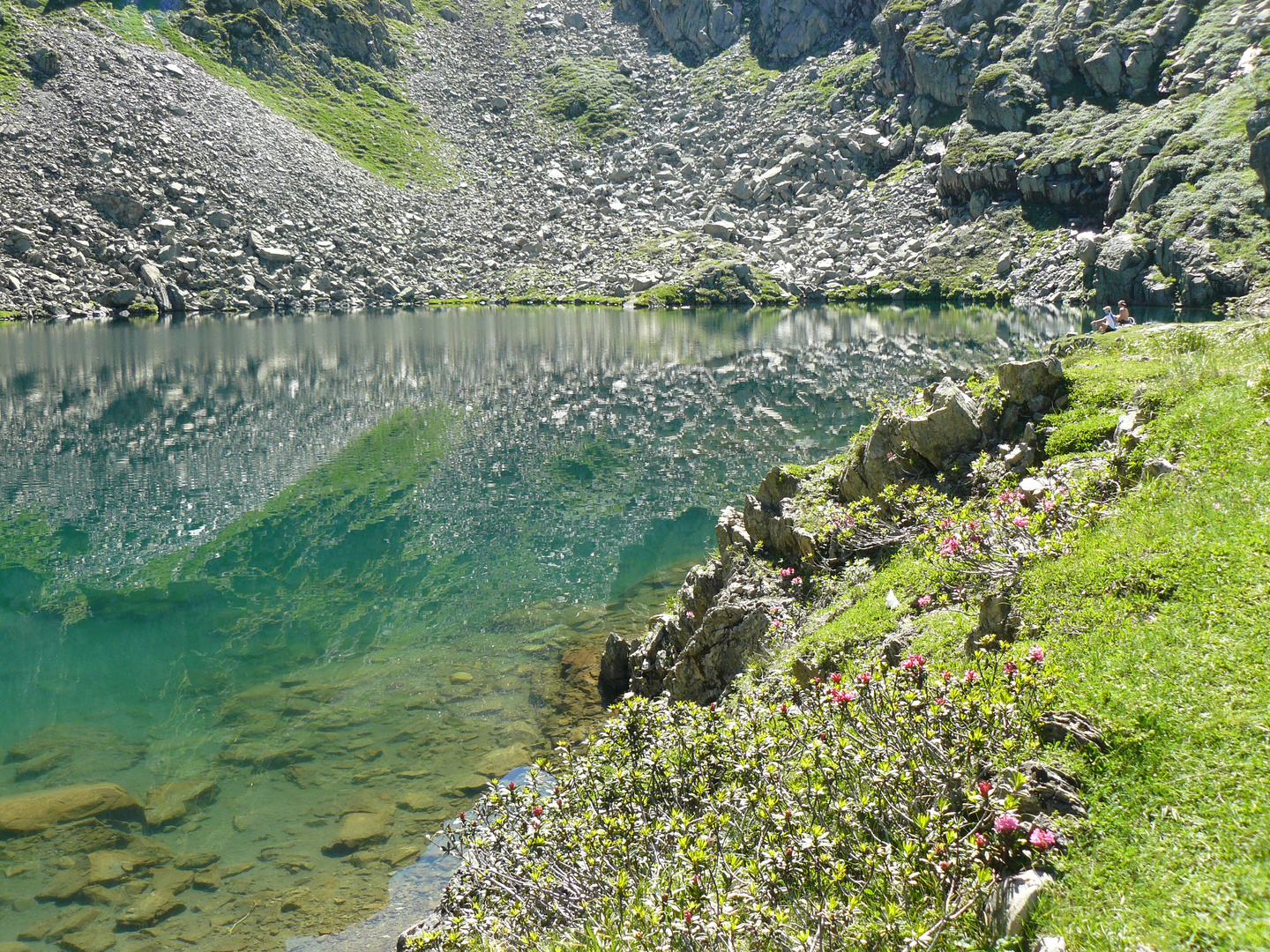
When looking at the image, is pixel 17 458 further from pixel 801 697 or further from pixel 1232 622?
pixel 1232 622

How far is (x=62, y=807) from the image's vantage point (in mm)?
11922

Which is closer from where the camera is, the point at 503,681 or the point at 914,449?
the point at 914,449

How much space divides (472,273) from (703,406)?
11329cm

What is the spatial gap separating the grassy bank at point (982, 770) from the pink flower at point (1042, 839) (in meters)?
0.02

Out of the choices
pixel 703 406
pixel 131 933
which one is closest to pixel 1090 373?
pixel 131 933

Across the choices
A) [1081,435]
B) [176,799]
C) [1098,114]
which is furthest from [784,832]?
[1098,114]

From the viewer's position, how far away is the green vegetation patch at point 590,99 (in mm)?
180250

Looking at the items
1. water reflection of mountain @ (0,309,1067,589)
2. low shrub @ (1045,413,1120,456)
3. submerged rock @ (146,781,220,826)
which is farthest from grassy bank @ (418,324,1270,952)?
water reflection of mountain @ (0,309,1067,589)

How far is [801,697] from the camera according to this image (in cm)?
831

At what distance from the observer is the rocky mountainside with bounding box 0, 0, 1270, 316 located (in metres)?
107

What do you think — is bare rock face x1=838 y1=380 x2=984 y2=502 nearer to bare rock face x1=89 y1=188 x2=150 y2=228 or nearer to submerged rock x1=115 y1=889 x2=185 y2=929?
submerged rock x1=115 y1=889 x2=185 y2=929

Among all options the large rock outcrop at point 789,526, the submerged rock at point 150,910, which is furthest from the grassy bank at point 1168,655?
the submerged rock at point 150,910

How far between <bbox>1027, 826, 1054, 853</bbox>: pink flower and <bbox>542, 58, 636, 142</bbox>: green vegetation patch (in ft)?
623

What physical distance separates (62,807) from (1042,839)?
13862 millimetres
